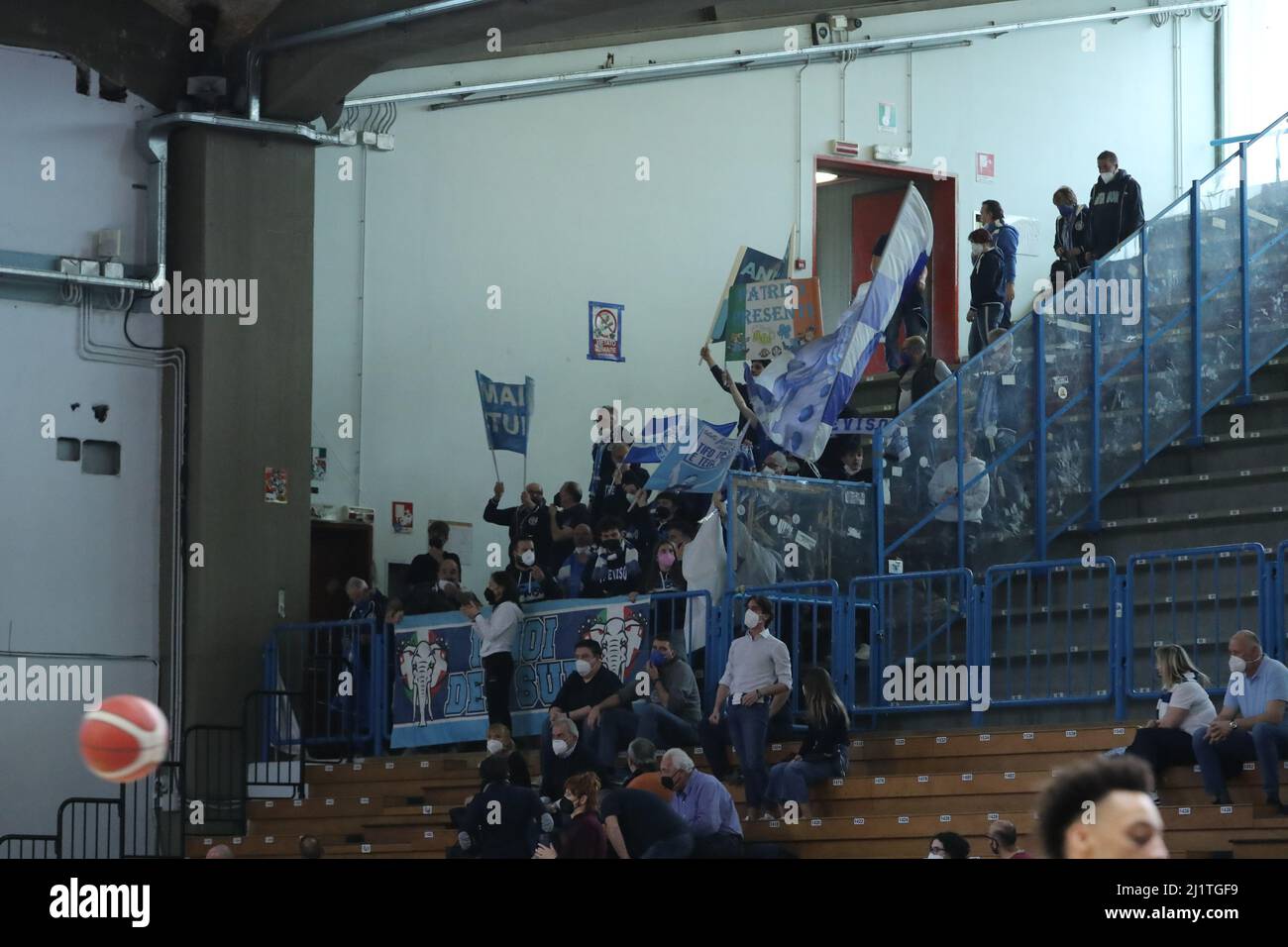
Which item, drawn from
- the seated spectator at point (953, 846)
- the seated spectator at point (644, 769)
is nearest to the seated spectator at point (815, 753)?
the seated spectator at point (644, 769)

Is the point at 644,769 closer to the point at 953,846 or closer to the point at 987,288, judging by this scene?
the point at 953,846

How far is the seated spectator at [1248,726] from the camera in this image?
11148 millimetres

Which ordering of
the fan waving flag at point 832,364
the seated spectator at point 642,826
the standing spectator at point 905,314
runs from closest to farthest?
the seated spectator at point 642,826 < the fan waving flag at point 832,364 < the standing spectator at point 905,314

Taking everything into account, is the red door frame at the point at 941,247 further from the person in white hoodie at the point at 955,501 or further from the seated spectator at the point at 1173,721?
the seated spectator at the point at 1173,721

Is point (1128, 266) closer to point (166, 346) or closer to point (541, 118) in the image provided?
point (541, 118)

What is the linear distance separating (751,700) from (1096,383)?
4.30 meters

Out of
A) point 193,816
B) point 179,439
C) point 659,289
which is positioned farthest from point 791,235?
point 193,816

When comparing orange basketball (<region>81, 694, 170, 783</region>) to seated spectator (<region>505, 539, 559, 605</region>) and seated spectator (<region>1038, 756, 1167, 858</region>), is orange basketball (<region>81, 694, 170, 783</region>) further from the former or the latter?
seated spectator (<region>505, 539, 559, 605</region>)

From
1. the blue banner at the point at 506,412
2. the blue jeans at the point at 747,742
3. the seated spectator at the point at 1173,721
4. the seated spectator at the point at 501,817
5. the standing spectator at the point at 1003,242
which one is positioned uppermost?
the standing spectator at the point at 1003,242

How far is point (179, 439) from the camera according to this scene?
17.2 m

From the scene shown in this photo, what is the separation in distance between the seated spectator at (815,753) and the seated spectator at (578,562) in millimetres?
3078

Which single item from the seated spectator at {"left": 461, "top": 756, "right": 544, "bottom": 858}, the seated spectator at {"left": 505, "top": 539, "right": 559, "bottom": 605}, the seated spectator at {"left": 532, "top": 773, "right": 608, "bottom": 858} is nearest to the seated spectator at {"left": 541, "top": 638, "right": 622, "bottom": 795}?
the seated spectator at {"left": 461, "top": 756, "right": 544, "bottom": 858}
